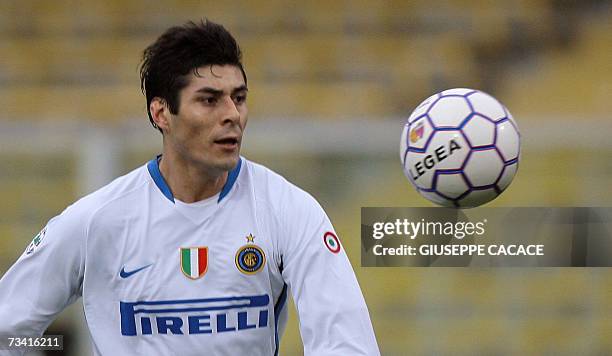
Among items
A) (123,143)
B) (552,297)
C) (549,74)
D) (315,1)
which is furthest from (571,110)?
(123,143)

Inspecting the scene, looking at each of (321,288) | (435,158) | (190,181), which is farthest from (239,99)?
(435,158)

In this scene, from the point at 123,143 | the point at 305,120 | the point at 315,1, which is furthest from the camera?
the point at 315,1

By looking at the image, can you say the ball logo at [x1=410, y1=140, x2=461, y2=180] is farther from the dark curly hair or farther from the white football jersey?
the dark curly hair

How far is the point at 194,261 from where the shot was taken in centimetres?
291

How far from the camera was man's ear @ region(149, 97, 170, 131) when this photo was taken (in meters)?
2.96

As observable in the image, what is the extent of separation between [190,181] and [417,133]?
1.00 meters

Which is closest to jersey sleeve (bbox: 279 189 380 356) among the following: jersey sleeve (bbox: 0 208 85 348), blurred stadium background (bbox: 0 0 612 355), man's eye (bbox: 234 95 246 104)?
man's eye (bbox: 234 95 246 104)

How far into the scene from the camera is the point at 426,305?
5.76 m

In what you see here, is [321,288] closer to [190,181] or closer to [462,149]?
[190,181]

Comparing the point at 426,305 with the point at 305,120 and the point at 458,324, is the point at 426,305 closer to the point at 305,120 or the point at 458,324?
the point at 458,324

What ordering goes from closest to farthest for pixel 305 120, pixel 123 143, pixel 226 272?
pixel 226 272 → pixel 123 143 → pixel 305 120

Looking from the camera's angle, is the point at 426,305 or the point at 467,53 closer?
the point at 426,305

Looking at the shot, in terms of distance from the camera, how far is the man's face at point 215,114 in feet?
9.23

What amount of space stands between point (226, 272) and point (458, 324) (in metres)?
3.09
